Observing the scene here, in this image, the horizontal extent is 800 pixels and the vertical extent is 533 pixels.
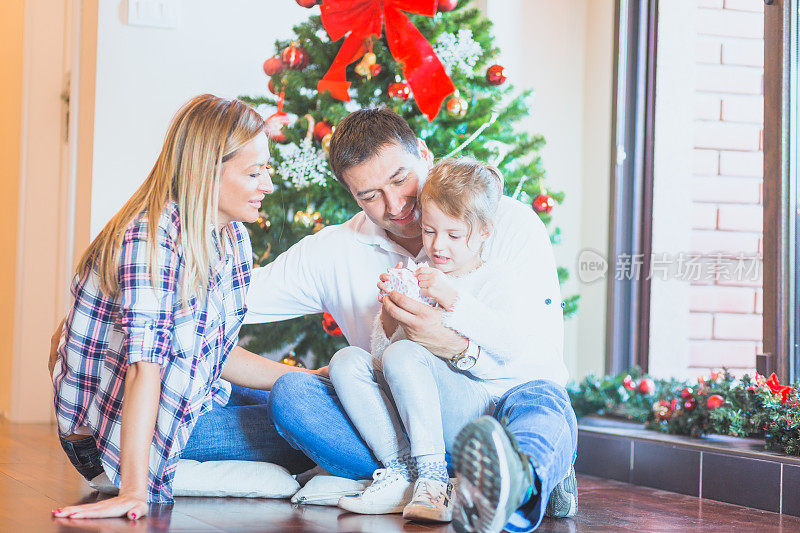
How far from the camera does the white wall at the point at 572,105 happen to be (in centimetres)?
354

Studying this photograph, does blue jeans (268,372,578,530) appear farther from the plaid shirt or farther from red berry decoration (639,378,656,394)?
red berry decoration (639,378,656,394)

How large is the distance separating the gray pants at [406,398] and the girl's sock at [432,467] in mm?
11

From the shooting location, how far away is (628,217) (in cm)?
341

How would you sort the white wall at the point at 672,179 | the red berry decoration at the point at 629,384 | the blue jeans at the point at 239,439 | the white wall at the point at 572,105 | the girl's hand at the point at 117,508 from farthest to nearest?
the white wall at the point at 572,105, the white wall at the point at 672,179, the red berry decoration at the point at 629,384, the blue jeans at the point at 239,439, the girl's hand at the point at 117,508

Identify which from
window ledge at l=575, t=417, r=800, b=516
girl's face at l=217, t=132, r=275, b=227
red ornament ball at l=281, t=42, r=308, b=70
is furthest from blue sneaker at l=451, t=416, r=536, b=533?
red ornament ball at l=281, t=42, r=308, b=70

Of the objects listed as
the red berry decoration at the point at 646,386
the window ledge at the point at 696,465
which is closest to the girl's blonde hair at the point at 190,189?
the window ledge at the point at 696,465

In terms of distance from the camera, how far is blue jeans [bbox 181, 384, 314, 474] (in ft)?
6.53

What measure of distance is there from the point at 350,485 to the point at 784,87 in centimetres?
177

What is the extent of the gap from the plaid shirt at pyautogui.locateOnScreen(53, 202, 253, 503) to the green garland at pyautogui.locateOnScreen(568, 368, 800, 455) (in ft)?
4.58

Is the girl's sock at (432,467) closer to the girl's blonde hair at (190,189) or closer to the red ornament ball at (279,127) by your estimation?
the girl's blonde hair at (190,189)

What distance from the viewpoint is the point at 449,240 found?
181 cm

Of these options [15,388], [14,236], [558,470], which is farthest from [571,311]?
[14,236]

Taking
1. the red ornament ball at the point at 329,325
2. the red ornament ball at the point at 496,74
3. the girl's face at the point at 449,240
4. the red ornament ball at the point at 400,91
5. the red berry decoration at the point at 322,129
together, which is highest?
the red ornament ball at the point at 496,74

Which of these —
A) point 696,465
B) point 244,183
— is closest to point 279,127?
point 244,183
